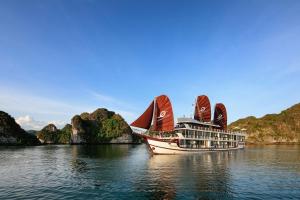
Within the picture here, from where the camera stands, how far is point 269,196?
24062mm

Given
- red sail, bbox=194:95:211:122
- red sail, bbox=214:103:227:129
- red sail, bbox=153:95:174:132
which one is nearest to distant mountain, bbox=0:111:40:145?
red sail, bbox=153:95:174:132

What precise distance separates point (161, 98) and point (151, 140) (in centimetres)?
1083

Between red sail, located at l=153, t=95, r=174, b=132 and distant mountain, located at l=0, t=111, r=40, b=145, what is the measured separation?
4432 inches

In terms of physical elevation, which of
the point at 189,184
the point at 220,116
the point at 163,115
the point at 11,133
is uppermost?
the point at 220,116

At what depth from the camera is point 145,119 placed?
66188 mm

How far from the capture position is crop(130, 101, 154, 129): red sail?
65.6 metres

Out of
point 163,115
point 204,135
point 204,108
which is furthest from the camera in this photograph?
point 204,108

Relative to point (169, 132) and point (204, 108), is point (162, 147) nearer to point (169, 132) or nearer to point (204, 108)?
point (169, 132)

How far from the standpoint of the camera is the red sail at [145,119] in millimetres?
65625

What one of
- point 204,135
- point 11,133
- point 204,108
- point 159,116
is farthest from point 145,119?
point 11,133

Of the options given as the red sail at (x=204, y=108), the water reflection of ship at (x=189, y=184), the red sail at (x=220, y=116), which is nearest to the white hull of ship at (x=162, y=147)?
the red sail at (x=204, y=108)

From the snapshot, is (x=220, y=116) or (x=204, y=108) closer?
(x=204, y=108)

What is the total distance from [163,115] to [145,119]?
460cm

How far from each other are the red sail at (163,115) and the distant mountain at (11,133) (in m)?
113
